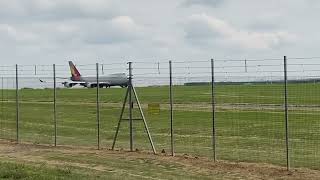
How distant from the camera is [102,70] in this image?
66.6ft

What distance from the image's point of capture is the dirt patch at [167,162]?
14709mm

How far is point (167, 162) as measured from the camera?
54.5ft

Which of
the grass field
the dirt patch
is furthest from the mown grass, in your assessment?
the grass field

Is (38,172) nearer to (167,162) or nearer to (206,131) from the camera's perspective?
(167,162)

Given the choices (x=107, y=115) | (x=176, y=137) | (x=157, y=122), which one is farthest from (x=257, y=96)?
(x=176, y=137)

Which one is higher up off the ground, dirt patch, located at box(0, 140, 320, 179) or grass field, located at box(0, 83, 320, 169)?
grass field, located at box(0, 83, 320, 169)

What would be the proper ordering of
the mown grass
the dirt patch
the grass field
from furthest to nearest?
the grass field
the dirt patch
the mown grass

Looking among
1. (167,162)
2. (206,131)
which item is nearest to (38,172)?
(167,162)

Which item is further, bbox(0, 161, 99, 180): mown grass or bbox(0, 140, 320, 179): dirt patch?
bbox(0, 140, 320, 179): dirt patch

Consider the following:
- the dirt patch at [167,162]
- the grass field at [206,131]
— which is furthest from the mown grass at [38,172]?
the grass field at [206,131]

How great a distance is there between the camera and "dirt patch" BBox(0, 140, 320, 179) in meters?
14.7

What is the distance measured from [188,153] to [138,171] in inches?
157

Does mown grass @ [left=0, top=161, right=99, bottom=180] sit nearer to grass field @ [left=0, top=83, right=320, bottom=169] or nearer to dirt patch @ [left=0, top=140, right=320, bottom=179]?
dirt patch @ [left=0, top=140, right=320, bottom=179]

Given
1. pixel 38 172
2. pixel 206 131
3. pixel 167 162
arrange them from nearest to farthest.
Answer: pixel 38 172 → pixel 167 162 → pixel 206 131
